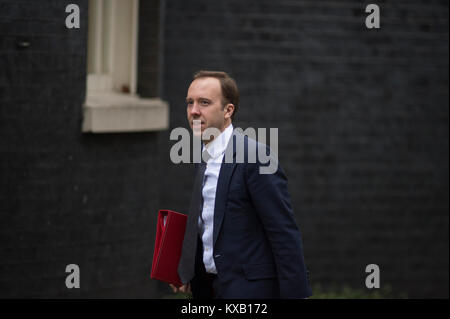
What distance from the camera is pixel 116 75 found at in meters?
8.20

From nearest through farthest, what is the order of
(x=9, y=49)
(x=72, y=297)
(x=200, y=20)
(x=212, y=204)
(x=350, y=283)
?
(x=212, y=204)
(x=9, y=49)
(x=72, y=297)
(x=200, y=20)
(x=350, y=283)

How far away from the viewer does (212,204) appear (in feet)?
14.4

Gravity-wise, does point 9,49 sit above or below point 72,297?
above

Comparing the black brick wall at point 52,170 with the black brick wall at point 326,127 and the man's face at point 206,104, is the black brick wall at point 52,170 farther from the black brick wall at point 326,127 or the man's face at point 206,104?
the man's face at point 206,104

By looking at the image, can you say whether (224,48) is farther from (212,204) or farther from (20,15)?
(212,204)

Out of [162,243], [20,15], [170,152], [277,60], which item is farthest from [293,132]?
[162,243]

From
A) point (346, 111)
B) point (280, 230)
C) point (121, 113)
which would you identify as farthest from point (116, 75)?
point (280, 230)

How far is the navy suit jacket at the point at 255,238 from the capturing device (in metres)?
4.19

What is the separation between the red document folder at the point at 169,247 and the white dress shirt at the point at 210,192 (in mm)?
161

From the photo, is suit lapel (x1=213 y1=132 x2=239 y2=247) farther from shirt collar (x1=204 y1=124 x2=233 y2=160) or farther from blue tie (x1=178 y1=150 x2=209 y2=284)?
blue tie (x1=178 y1=150 x2=209 y2=284)

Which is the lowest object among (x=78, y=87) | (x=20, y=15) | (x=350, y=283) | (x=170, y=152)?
(x=350, y=283)

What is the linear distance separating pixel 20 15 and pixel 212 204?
326cm

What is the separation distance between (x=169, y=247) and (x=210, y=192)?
401 mm

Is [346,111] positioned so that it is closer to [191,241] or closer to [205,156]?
[205,156]
